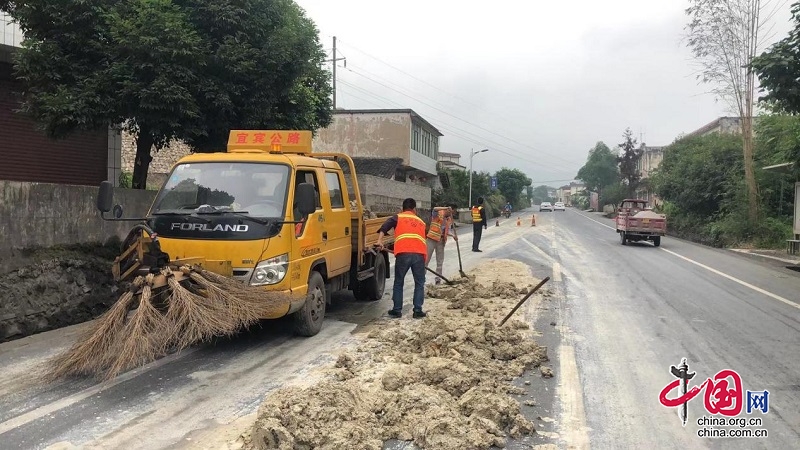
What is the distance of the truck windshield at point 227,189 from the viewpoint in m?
6.21

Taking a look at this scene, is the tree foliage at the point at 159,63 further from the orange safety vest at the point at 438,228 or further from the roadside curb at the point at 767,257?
the roadside curb at the point at 767,257

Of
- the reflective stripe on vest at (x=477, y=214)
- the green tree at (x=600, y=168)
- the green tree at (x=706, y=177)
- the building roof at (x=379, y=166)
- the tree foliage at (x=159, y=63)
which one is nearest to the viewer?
the tree foliage at (x=159, y=63)

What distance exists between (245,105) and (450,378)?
7.99 metres

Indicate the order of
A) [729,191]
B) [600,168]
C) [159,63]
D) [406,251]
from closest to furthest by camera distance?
[406,251] → [159,63] → [729,191] → [600,168]

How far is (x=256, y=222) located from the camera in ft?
19.1

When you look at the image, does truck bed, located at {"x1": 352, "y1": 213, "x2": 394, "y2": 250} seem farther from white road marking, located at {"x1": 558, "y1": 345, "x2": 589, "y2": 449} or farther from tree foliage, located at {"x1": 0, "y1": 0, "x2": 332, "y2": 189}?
tree foliage, located at {"x1": 0, "y1": 0, "x2": 332, "y2": 189}

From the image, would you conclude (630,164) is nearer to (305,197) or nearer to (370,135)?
(370,135)

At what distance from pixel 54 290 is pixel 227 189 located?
305 cm

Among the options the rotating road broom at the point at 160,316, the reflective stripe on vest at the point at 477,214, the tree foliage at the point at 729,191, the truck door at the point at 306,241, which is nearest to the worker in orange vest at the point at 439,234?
the truck door at the point at 306,241

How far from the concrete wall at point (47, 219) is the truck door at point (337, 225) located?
13.2 feet

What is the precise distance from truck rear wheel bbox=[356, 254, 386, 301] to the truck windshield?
9.99 feet

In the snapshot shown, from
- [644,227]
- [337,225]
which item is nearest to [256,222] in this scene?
[337,225]

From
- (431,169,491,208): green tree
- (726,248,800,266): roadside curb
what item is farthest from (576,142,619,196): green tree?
(726,248,800,266): roadside curb

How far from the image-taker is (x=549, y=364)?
5.69m
